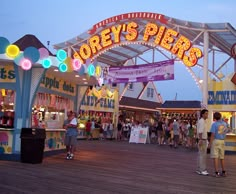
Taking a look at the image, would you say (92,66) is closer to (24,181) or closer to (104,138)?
(24,181)

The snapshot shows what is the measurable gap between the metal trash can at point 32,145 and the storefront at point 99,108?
14205 mm

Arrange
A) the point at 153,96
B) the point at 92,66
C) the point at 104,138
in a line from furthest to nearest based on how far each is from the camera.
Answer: the point at 153,96
the point at 104,138
the point at 92,66

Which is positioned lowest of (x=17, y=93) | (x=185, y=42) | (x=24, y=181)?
(x=24, y=181)

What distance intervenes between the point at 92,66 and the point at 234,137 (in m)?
8.28

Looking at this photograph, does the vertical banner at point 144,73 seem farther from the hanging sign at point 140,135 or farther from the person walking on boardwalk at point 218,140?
the person walking on boardwalk at point 218,140

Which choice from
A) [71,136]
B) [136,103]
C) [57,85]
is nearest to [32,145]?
[71,136]

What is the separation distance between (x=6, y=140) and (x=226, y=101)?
37.2 ft

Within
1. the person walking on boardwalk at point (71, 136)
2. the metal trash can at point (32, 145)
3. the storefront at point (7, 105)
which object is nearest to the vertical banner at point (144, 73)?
the person walking on boardwalk at point (71, 136)

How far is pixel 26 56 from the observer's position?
10.5m

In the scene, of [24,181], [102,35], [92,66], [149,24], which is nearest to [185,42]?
[149,24]

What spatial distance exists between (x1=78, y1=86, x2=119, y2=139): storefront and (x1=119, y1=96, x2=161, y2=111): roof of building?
363 cm

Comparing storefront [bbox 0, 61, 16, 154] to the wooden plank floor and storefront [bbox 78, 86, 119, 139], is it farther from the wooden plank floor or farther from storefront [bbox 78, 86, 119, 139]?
storefront [bbox 78, 86, 119, 139]

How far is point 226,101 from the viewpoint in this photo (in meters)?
18.2

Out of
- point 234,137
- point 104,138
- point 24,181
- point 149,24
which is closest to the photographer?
point 24,181
